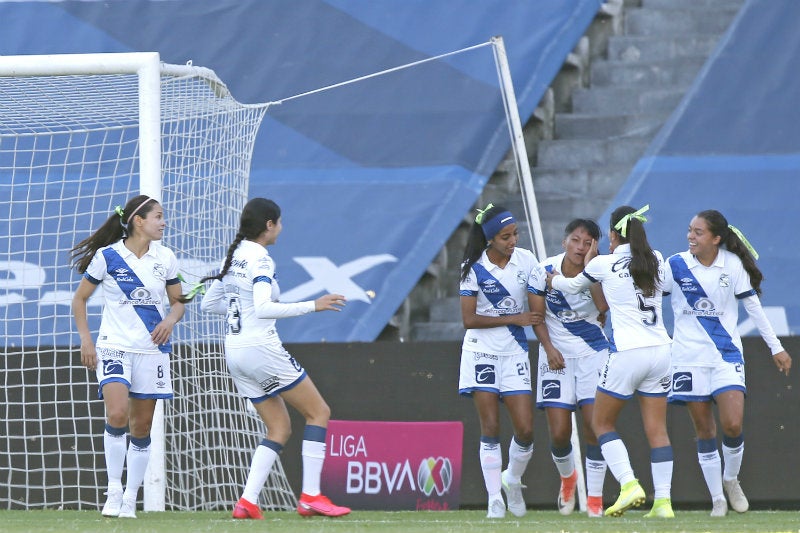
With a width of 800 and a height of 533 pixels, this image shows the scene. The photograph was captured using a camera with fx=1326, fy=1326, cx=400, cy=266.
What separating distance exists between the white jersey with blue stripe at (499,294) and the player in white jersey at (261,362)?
1.24 meters

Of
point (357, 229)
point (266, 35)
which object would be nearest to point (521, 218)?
point (357, 229)

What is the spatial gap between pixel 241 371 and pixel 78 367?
316 cm

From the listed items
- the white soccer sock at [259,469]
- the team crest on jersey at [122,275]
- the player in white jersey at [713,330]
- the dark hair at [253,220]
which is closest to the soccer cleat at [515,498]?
the player in white jersey at [713,330]

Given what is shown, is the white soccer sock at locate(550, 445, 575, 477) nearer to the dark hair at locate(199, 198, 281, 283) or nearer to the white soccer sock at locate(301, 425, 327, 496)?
the white soccer sock at locate(301, 425, 327, 496)

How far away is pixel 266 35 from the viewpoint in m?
14.8

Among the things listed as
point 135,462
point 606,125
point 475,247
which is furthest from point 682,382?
point 606,125

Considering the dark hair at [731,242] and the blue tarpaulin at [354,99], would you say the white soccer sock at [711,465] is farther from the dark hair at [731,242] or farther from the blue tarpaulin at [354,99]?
the blue tarpaulin at [354,99]

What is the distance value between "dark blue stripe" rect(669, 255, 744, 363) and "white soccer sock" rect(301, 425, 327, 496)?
251cm

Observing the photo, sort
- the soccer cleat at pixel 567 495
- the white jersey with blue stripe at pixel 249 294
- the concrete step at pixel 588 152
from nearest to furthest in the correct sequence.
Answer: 1. the white jersey with blue stripe at pixel 249 294
2. the soccer cleat at pixel 567 495
3. the concrete step at pixel 588 152

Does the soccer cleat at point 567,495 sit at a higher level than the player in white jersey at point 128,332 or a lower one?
lower

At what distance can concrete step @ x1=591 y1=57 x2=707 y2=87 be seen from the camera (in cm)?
1430

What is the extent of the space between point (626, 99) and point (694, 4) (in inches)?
64.4

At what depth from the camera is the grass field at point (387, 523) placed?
6.95 meters

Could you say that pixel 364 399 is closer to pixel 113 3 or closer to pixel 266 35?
pixel 266 35
